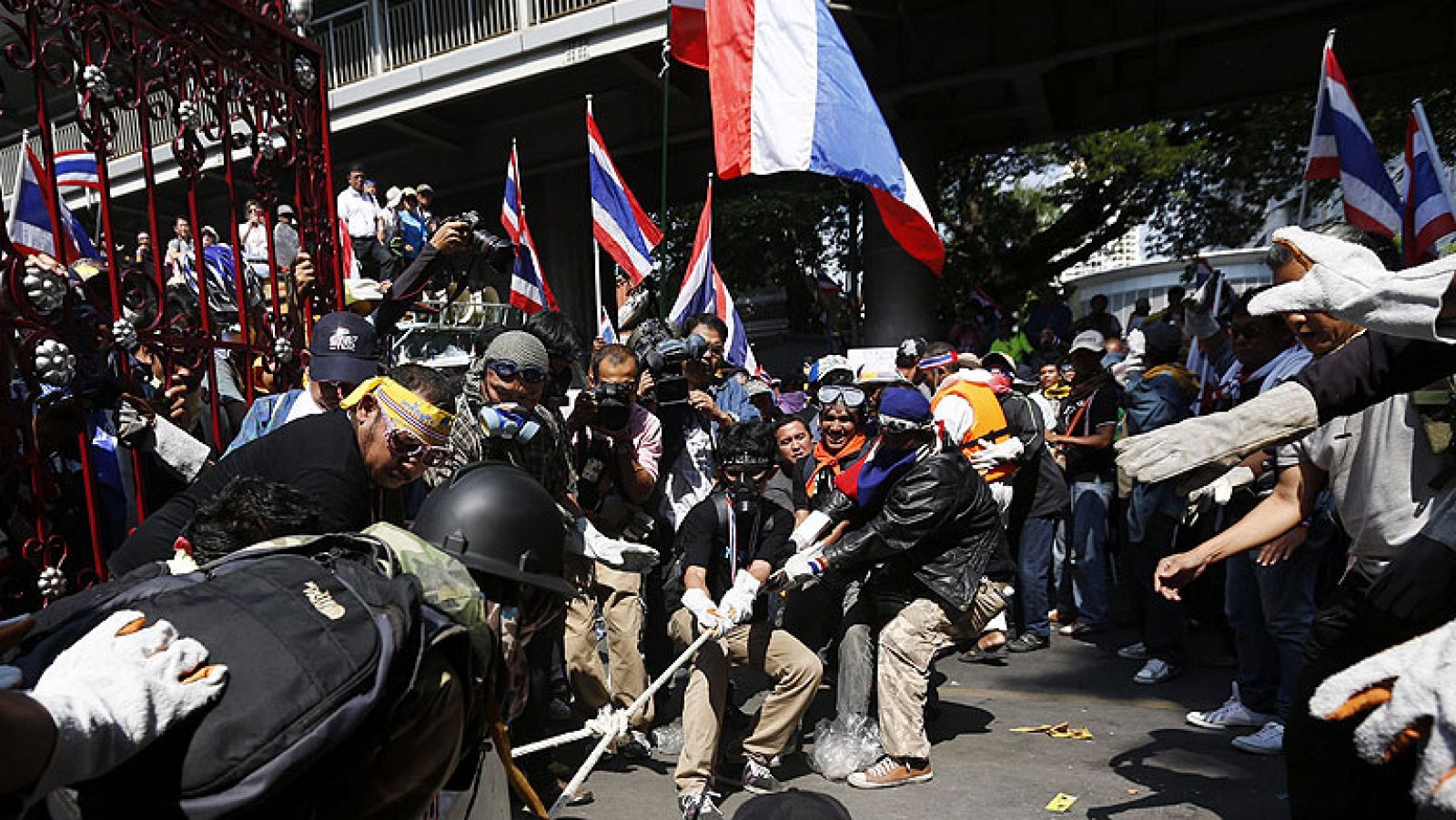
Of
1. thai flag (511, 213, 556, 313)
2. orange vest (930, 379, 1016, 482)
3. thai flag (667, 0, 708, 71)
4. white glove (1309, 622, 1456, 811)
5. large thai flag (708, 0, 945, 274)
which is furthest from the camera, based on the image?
thai flag (511, 213, 556, 313)

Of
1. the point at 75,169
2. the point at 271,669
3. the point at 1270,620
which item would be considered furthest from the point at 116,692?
the point at 1270,620

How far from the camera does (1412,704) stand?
1.59 m

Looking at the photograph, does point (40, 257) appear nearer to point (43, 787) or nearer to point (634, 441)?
point (43, 787)

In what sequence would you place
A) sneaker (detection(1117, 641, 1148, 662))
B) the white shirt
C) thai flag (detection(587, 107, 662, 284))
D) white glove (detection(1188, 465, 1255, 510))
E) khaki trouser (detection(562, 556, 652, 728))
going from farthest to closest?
the white shirt
thai flag (detection(587, 107, 662, 284))
sneaker (detection(1117, 641, 1148, 662))
khaki trouser (detection(562, 556, 652, 728))
white glove (detection(1188, 465, 1255, 510))

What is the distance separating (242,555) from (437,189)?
50.8 feet

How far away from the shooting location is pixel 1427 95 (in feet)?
42.2

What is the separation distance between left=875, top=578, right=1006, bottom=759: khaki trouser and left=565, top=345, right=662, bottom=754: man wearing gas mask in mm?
1188

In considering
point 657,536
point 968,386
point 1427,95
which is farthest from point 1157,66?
A: point 657,536

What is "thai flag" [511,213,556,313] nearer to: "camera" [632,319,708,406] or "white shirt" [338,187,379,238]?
"camera" [632,319,708,406]

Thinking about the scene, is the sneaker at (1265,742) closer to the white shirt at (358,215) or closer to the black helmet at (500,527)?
the black helmet at (500,527)

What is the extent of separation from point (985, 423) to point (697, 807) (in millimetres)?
3623

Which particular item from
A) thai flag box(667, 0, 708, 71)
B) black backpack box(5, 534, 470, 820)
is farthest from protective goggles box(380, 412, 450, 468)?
thai flag box(667, 0, 708, 71)

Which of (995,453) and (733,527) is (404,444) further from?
(995,453)

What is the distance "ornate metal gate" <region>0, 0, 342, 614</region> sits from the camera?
272 centimetres
